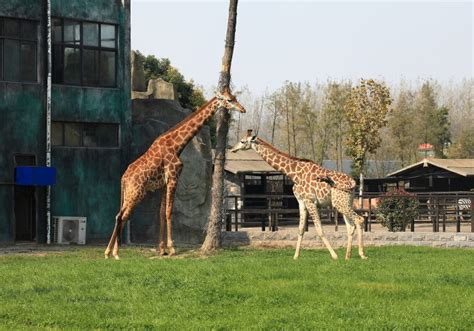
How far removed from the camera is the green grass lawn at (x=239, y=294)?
9.48m

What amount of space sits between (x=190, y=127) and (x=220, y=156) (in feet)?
3.72

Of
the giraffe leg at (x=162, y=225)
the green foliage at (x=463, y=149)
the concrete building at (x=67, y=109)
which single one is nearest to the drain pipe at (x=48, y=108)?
the concrete building at (x=67, y=109)

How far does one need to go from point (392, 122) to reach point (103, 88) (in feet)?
148

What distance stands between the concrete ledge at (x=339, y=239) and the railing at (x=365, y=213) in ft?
6.23

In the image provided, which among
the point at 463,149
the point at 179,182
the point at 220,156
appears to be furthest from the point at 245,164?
the point at 463,149

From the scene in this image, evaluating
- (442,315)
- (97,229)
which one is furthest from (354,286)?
(97,229)

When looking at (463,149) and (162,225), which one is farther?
(463,149)

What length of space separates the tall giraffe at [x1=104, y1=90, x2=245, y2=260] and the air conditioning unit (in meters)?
4.21

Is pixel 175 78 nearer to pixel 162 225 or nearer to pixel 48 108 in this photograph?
pixel 48 108

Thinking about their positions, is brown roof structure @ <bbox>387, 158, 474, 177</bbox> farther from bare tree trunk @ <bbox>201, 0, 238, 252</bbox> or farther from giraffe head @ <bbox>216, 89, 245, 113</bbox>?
giraffe head @ <bbox>216, 89, 245, 113</bbox>

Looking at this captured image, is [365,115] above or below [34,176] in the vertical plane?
above

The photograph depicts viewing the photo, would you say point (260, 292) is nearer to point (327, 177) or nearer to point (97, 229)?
point (327, 177)

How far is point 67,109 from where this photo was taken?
23.3 meters

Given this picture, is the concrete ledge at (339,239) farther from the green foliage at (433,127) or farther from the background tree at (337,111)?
the green foliage at (433,127)
